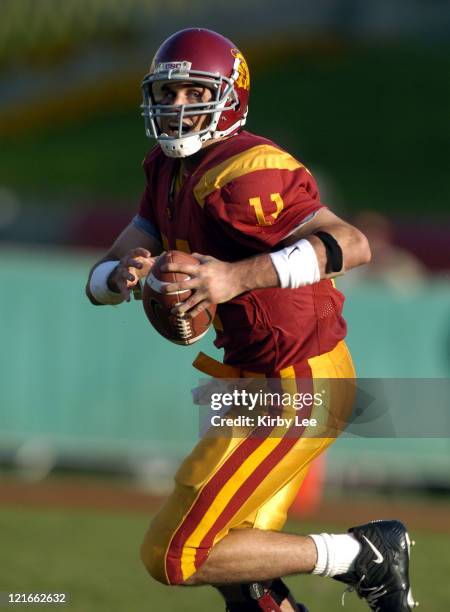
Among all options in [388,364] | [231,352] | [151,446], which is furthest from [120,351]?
[231,352]

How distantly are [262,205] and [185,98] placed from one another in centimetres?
60

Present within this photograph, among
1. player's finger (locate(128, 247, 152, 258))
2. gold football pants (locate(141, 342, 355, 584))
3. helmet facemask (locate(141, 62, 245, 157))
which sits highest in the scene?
helmet facemask (locate(141, 62, 245, 157))

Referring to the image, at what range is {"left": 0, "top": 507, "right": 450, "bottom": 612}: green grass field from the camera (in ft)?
21.4

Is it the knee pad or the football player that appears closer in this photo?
the football player

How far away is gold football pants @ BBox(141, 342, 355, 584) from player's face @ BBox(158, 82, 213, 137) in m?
0.91

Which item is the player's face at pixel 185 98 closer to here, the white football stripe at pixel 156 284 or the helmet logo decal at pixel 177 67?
the helmet logo decal at pixel 177 67

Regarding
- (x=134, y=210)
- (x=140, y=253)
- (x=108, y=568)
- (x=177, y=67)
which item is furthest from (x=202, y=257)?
(x=134, y=210)

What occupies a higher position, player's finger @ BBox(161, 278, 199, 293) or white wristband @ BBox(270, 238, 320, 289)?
white wristband @ BBox(270, 238, 320, 289)

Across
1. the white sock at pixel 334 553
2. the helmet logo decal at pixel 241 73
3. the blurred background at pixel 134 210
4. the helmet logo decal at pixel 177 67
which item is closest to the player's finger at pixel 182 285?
the helmet logo decal at pixel 177 67

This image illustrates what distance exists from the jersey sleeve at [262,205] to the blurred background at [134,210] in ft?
8.69

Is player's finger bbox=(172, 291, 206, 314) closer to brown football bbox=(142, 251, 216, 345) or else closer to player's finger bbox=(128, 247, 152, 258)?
brown football bbox=(142, 251, 216, 345)

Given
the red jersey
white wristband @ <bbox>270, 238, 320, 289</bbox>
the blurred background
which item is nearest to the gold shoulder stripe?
the red jersey

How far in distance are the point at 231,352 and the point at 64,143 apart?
68.6 feet

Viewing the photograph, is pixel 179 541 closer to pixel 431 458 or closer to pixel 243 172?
pixel 243 172
